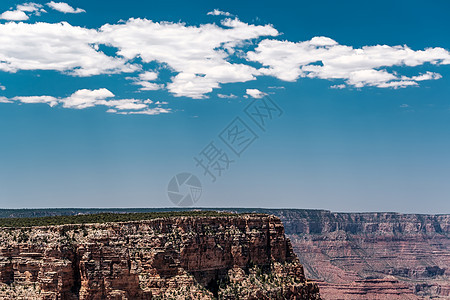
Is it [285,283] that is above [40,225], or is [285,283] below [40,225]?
below

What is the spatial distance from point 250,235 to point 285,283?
31.5ft

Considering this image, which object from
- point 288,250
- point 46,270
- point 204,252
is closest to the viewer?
point 46,270

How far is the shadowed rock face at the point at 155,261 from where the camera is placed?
9138cm

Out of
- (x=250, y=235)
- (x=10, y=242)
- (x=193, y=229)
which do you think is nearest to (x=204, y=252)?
(x=193, y=229)

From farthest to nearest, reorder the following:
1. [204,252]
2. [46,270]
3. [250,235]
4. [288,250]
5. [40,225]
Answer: [288,250], [250,235], [204,252], [40,225], [46,270]

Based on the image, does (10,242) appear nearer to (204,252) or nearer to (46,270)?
(46,270)

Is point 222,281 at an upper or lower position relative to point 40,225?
lower

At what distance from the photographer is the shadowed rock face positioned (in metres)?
91.4

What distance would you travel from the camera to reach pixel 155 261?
99312mm

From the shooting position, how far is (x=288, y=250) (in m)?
123

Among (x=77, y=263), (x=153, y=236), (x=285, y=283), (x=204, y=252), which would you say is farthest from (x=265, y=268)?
(x=77, y=263)

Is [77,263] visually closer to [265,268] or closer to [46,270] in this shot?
[46,270]

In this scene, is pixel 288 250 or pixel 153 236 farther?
pixel 288 250

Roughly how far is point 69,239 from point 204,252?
21.9 m
